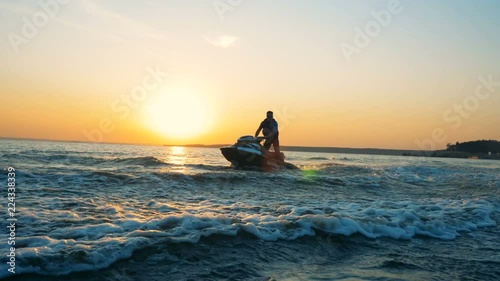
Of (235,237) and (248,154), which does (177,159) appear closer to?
(248,154)

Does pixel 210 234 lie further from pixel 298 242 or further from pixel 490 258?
pixel 490 258

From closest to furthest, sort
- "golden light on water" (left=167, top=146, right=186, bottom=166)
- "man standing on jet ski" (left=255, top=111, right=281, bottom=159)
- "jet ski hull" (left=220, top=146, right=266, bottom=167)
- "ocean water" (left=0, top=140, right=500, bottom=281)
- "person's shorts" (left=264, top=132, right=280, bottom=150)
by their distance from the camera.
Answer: "ocean water" (left=0, top=140, right=500, bottom=281), "jet ski hull" (left=220, top=146, right=266, bottom=167), "man standing on jet ski" (left=255, top=111, right=281, bottom=159), "person's shorts" (left=264, top=132, right=280, bottom=150), "golden light on water" (left=167, top=146, right=186, bottom=166)

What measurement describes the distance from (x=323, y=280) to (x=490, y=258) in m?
2.91

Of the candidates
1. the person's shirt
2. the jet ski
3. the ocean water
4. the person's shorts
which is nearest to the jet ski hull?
the jet ski

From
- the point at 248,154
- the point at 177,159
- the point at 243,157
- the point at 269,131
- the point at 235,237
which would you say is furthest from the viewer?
the point at 177,159

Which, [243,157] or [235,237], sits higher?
[243,157]

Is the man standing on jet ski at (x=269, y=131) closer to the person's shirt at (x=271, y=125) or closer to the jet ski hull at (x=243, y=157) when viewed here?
the person's shirt at (x=271, y=125)

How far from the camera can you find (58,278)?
3957 millimetres

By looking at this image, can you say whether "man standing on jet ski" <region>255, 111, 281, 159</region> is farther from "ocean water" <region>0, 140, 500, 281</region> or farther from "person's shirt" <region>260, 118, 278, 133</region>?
"ocean water" <region>0, 140, 500, 281</region>

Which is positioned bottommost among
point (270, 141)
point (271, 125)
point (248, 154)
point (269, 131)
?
point (248, 154)

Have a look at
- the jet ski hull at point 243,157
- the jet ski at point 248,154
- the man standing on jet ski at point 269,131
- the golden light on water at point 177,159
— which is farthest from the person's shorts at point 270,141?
the golden light on water at point 177,159

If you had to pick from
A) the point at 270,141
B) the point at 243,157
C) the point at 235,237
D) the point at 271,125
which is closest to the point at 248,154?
the point at 243,157

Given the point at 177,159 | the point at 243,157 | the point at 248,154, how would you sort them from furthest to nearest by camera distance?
the point at 177,159
the point at 243,157
the point at 248,154

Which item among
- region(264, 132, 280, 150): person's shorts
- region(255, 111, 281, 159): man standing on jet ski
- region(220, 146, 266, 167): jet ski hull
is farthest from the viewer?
region(264, 132, 280, 150): person's shorts
